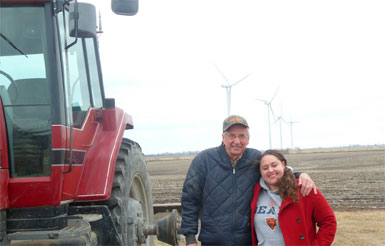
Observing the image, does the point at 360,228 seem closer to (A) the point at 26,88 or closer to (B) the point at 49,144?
(B) the point at 49,144

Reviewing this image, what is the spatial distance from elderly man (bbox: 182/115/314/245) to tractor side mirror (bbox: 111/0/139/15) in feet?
4.00

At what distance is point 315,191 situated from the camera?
3.10 meters

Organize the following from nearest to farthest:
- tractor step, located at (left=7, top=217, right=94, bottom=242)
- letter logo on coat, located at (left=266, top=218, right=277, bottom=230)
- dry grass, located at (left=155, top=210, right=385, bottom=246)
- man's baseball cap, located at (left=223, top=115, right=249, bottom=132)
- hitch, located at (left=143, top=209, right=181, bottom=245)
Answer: tractor step, located at (left=7, top=217, right=94, bottom=242), letter logo on coat, located at (left=266, top=218, right=277, bottom=230), man's baseball cap, located at (left=223, top=115, right=249, bottom=132), hitch, located at (left=143, top=209, right=181, bottom=245), dry grass, located at (left=155, top=210, right=385, bottom=246)

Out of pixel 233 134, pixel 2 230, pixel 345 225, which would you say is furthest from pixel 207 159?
pixel 345 225

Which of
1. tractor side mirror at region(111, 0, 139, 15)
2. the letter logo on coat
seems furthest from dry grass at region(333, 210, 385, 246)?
tractor side mirror at region(111, 0, 139, 15)

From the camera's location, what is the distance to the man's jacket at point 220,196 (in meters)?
3.18

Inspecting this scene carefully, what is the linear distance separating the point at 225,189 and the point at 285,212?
1.59 feet

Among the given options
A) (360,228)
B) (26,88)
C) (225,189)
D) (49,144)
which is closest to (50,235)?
(49,144)

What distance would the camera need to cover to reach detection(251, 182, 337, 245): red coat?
300 centimetres

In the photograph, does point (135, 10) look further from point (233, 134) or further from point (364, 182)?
point (364, 182)

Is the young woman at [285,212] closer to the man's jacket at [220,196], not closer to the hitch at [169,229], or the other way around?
the man's jacket at [220,196]

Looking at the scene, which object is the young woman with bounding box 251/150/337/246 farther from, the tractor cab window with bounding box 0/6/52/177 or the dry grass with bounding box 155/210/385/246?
the dry grass with bounding box 155/210/385/246

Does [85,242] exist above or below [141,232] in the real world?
above

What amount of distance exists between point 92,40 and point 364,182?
14096 mm
